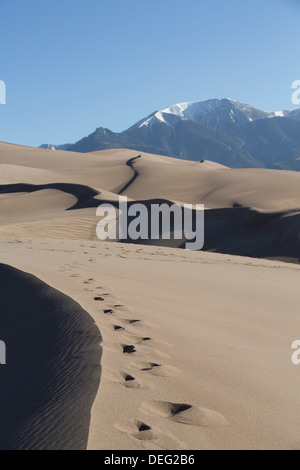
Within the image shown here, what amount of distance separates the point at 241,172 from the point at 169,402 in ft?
135

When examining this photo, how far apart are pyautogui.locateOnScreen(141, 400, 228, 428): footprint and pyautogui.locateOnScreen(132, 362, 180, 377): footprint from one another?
43cm

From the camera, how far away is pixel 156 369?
308cm

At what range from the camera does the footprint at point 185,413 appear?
7.88ft

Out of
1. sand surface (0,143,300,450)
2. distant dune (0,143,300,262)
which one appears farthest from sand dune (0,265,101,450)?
distant dune (0,143,300,262)

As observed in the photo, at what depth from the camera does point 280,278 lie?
8383 millimetres

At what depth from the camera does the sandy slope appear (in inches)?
90.7

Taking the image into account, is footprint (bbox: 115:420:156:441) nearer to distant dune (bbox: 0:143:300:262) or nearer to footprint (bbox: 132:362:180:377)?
footprint (bbox: 132:362:180:377)

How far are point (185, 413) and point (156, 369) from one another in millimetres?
617

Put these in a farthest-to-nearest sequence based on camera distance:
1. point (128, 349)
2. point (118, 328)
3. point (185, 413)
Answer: point (118, 328)
point (128, 349)
point (185, 413)

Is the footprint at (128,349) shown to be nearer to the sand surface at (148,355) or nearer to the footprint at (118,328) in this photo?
the sand surface at (148,355)

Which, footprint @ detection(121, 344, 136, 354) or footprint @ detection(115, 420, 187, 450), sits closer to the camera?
footprint @ detection(115, 420, 187, 450)

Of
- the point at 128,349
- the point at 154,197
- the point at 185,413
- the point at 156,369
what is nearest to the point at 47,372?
the point at 128,349

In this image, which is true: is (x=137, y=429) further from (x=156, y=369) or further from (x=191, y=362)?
(x=191, y=362)
